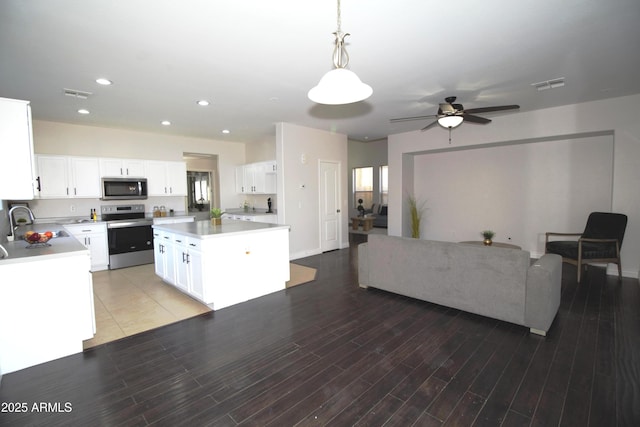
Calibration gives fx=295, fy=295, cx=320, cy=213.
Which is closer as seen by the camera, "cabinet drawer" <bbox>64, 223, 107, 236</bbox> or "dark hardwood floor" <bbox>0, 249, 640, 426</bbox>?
"dark hardwood floor" <bbox>0, 249, 640, 426</bbox>

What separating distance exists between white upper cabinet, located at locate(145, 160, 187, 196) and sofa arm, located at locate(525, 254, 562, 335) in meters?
6.45

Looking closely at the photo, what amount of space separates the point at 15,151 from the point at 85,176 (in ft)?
12.1

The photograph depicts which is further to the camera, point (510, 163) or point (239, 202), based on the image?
point (239, 202)

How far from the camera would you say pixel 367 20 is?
2.31 m

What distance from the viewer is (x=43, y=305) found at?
244 centimetres

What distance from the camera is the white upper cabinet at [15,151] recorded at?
230cm

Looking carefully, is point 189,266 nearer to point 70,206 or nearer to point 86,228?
point 86,228

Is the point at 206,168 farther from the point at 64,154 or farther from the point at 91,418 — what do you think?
the point at 91,418

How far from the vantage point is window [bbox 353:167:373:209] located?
10469 mm

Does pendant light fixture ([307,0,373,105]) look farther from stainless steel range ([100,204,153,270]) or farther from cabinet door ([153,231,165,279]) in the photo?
stainless steel range ([100,204,153,270])

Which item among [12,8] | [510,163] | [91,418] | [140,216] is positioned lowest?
[91,418]

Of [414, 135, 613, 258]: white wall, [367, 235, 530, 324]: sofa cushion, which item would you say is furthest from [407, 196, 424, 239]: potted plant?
[367, 235, 530, 324]: sofa cushion

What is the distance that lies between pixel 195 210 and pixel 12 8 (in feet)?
21.1

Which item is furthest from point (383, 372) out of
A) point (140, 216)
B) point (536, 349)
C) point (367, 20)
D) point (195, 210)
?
point (195, 210)
